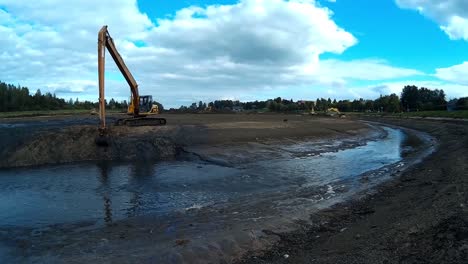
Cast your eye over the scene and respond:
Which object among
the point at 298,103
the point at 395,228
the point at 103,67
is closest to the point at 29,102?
the point at 298,103

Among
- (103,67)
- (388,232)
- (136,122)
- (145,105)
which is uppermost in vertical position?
(103,67)

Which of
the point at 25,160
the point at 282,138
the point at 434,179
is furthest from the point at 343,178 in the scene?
the point at 25,160

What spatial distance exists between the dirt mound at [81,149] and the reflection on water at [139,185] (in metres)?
1.89

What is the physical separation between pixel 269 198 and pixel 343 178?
5899 millimetres

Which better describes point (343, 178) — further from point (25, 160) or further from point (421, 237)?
point (25, 160)

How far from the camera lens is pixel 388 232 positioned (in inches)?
371

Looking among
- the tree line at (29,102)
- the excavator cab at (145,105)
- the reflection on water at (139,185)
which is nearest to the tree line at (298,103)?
the tree line at (29,102)

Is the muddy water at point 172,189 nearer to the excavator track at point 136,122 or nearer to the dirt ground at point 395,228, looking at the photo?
the dirt ground at point 395,228

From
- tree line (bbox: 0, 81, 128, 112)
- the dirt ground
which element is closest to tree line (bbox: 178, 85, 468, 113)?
tree line (bbox: 0, 81, 128, 112)

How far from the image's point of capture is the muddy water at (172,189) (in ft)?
42.4

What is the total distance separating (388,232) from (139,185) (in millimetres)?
11452

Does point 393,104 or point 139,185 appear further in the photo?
point 393,104

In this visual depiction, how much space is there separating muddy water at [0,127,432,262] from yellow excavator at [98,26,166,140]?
7.66 m

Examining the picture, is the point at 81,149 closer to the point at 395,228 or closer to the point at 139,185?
the point at 139,185
